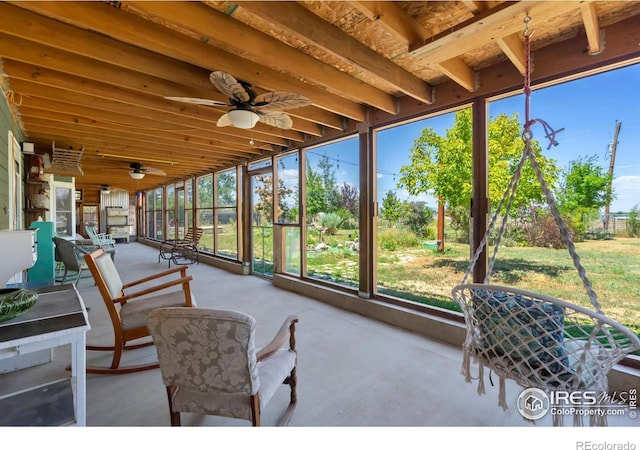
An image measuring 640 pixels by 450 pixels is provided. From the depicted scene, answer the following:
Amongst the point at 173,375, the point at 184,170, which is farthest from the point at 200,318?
the point at 184,170

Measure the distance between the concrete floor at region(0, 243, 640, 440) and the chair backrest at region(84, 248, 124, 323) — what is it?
0.56m

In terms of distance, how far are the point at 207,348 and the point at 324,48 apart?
206 cm

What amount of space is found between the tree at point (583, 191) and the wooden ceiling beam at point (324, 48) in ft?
5.06

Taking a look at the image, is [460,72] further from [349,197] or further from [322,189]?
[322,189]

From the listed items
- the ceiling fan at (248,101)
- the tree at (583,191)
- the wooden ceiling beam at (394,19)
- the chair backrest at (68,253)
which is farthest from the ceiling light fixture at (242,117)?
the chair backrest at (68,253)

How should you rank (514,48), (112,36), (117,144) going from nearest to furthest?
(112,36) → (514,48) → (117,144)

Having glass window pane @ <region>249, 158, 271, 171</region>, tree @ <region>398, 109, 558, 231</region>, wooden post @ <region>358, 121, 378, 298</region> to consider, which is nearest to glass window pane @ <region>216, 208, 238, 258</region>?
glass window pane @ <region>249, 158, 271, 171</region>

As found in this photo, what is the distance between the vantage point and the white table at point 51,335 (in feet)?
4.02

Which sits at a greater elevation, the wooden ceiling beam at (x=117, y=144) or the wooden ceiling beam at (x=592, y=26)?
the wooden ceiling beam at (x=117, y=144)

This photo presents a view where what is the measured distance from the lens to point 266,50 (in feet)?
7.14

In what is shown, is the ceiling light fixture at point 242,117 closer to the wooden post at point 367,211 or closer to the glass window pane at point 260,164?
the wooden post at point 367,211

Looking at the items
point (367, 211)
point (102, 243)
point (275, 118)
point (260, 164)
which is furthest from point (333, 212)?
point (102, 243)

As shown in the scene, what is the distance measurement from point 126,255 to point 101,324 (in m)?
6.81
